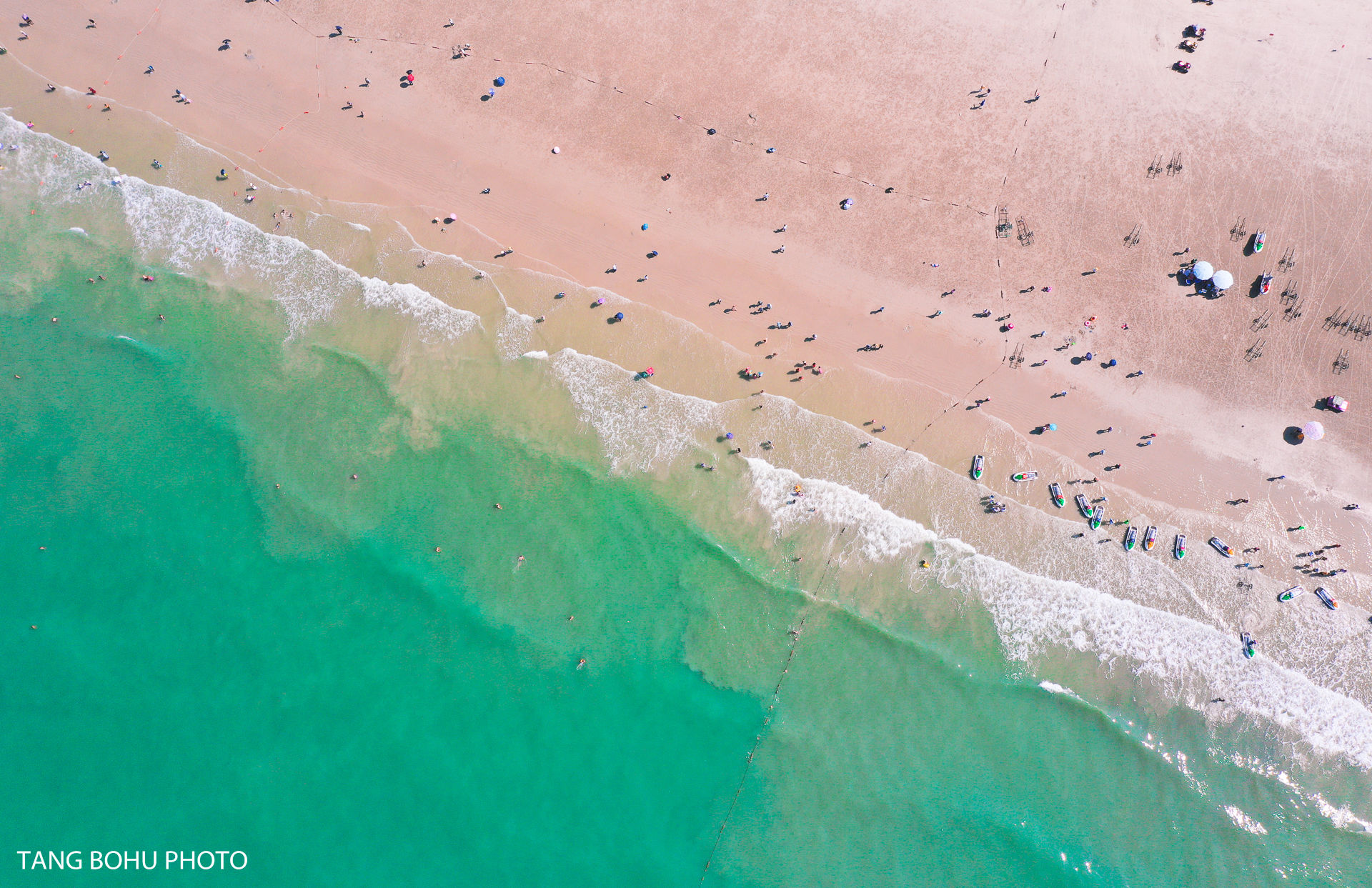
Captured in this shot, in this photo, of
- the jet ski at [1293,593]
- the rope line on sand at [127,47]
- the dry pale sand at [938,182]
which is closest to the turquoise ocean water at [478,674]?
the jet ski at [1293,593]

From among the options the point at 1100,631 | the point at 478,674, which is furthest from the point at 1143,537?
the point at 478,674

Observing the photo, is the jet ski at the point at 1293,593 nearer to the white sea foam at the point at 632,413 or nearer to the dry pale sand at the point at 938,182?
the dry pale sand at the point at 938,182

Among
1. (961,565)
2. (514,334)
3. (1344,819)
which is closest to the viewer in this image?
(1344,819)

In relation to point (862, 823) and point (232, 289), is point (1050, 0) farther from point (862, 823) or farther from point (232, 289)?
point (232, 289)

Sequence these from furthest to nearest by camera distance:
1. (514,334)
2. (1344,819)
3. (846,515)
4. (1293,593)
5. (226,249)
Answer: (226,249) < (514,334) < (846,515) < (1293,593) < (1344,819)

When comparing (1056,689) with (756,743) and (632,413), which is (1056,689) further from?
(632,413)
